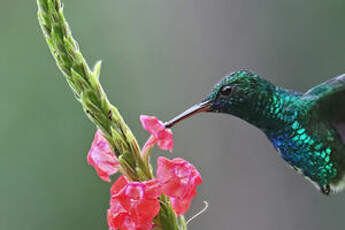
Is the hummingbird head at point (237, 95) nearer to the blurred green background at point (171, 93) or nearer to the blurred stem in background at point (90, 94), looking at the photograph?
the blurred stem in background at point (90, 94)

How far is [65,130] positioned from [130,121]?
1.52 ft

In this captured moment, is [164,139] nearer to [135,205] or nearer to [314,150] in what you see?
[135,205]

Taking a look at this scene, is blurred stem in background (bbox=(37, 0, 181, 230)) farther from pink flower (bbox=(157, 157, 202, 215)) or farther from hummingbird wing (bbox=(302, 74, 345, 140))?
hummingbird wing (bbox=(302, 74, 345, 140))

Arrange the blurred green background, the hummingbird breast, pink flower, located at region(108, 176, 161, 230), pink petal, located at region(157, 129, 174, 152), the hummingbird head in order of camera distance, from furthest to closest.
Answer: the blurred green background
the hummingbird breast
the hummingbird head
pink petal, located at region(157, 129, 174, 152)
pink flower, located at region(108, 176, 161, 230)

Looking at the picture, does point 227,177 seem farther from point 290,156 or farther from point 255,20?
point 290,156

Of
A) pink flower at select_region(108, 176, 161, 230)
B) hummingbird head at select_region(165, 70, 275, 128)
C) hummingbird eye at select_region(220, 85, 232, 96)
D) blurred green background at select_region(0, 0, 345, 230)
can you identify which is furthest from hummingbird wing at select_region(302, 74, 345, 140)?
blurred green background at select_region(0, 0, 345, 230)

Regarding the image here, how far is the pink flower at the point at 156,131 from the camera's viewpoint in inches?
Answer: 31.8

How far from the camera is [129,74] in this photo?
10.9ft

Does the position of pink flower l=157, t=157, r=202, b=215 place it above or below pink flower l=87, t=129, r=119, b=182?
below

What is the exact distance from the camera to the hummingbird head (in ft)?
3.34

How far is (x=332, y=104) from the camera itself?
1.19m

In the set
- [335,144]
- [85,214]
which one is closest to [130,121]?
[85,214]

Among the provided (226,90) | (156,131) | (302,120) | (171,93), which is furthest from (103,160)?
(171,93)

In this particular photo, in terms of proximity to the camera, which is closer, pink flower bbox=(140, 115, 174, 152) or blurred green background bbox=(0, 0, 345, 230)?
pink flower bbox=(140, 115, 174, 152)
